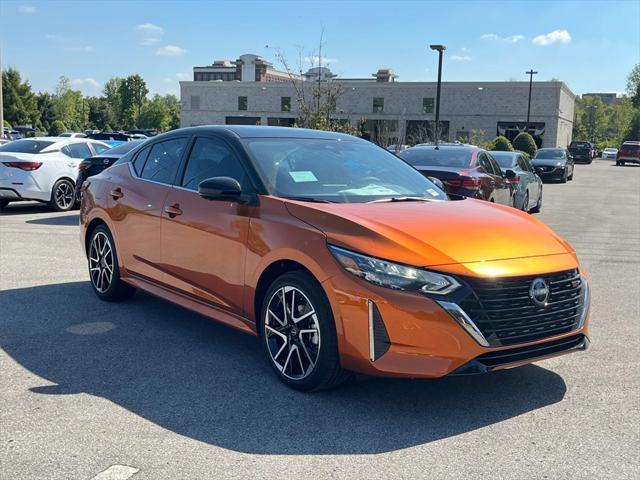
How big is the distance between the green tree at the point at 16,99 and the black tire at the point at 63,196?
236 ft

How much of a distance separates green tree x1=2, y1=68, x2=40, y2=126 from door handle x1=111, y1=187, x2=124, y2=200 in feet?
266

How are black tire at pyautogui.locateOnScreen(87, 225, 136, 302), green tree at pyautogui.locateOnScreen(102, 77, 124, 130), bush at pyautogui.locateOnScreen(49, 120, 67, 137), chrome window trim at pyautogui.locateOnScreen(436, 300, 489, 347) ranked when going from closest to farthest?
chrome window trim at pyautogui.locateOnScreen(436, 300, 489, 347) → black tire at pyautogui.locateOnScreen(87, 225, 136, 302) → bush at pyautogui.locateOnScreen(49, 120, 67, 137) → green tree at pyautogui.locateOnScreen(102, 77, 124, 130)

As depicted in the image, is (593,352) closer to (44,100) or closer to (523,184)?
(523,184)

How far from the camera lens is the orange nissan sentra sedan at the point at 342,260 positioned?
3.83m

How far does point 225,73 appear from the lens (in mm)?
158000

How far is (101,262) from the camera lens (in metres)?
6.61

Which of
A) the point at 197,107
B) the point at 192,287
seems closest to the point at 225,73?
the point at 197,107

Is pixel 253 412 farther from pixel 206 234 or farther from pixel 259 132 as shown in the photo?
pixel 259 132

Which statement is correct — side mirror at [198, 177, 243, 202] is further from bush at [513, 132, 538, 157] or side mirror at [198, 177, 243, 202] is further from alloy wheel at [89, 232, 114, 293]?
bush at [513, 132, 538, 157]

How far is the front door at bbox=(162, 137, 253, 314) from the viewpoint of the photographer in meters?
4.79

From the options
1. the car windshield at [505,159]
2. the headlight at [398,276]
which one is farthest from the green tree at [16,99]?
the headlight at [398,276]

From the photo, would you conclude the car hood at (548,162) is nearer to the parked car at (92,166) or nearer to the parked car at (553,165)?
the parked car at (553,165)

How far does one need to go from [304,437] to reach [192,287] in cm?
190

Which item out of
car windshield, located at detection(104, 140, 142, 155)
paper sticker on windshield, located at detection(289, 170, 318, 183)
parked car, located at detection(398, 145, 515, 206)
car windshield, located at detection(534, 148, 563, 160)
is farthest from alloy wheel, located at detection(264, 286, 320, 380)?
car windshield, located at detection(534, 148, 563, 160)
